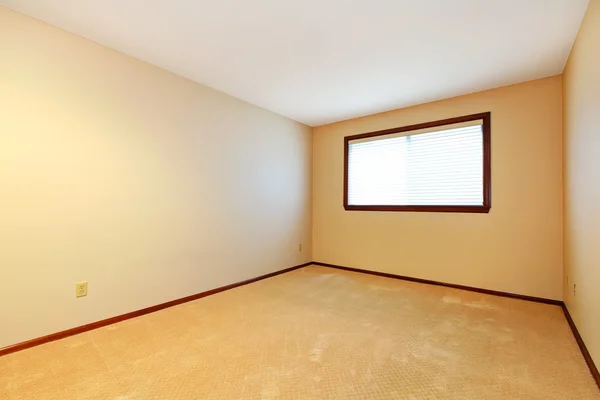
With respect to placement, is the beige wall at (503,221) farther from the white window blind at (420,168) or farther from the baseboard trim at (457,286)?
the white window blind at (420,168)

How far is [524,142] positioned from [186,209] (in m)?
3.66

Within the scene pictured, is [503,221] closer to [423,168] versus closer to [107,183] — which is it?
[423,168]

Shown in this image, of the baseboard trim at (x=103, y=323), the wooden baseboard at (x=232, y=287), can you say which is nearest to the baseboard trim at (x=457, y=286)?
A: the wooden baseboard at (x=232, y=287)

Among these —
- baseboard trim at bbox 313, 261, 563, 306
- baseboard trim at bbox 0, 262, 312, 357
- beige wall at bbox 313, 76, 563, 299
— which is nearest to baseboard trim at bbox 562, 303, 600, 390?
baseboard trim at bbox 313, 261, 563, 306

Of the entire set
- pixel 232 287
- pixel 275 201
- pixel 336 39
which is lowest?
pixel 232 287

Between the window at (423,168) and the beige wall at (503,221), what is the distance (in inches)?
4.1

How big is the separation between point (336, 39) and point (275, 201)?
92.8 inches

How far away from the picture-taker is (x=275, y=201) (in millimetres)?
4207

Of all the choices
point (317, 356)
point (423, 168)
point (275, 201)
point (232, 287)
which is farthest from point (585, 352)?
point (275, 201)

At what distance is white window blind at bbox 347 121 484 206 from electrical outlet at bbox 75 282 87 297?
134 inches

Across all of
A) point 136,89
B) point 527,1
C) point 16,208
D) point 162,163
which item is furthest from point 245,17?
point 16,208

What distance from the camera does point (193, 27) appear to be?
87.0 inches

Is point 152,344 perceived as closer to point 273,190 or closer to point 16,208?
point 16,208

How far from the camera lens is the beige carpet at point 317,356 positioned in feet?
5.21
